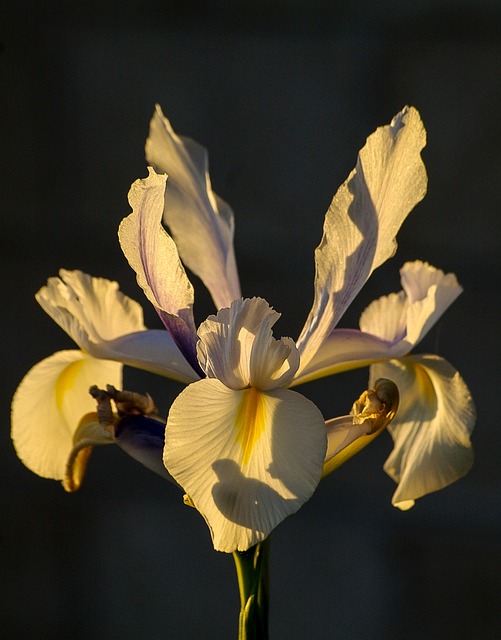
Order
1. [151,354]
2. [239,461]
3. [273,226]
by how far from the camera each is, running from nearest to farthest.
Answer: [239,461] → [151,354] → [273,226]

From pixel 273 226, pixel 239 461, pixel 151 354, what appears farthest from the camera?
pixel 273 226

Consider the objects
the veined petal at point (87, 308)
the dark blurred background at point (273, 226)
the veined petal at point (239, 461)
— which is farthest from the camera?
the dark blurred background at point (273, 226)

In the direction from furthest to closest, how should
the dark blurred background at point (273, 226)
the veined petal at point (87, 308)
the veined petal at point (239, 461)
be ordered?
the dark blurred background at point (273, 226) → the veined petal at point (87, 308) → the veined petal at point (239, 461)

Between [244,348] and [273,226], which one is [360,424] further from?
[273,226]

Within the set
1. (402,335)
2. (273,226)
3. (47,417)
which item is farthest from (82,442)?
(273,226)

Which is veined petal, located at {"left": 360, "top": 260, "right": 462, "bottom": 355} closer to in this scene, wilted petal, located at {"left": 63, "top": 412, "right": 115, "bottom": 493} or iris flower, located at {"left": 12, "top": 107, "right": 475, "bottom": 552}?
iris flower, located at {"left": 12, "top": 107, "right": 475, "bottom": 552}

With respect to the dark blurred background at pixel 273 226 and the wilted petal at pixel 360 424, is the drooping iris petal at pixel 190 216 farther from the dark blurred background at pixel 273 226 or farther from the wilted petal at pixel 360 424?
the dark blurred background at pixel 273 226

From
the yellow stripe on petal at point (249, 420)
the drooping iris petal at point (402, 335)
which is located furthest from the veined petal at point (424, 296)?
the yellow stripe on petal at point (249, 420)

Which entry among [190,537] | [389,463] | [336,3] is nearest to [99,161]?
[336,3]
